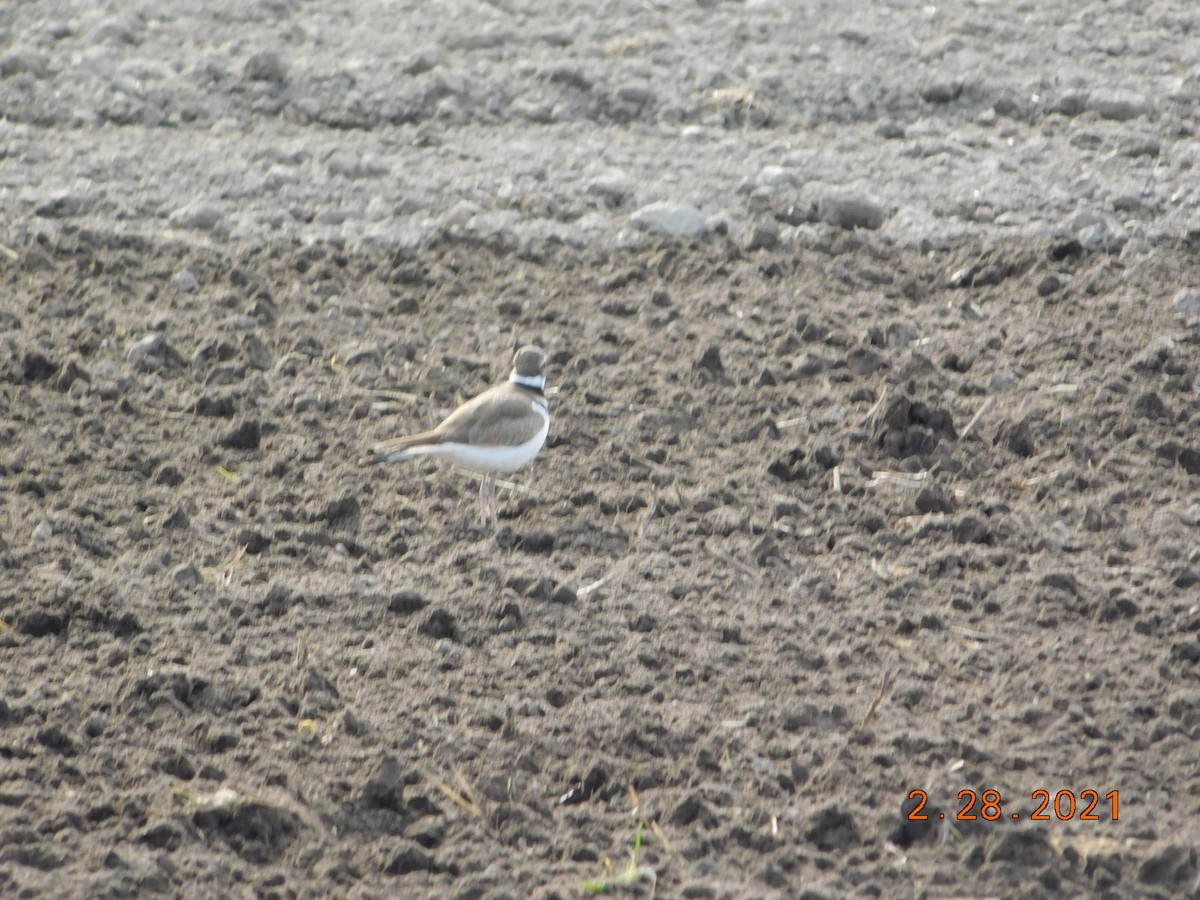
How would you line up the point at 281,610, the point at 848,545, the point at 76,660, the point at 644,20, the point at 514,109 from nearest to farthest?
the point at 76,660
the point at 281,610
the point at 848,545
the point at 514,109
the point at 644,20

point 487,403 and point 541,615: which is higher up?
point 487,403

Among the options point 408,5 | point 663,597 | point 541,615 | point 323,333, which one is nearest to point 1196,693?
point 663,597

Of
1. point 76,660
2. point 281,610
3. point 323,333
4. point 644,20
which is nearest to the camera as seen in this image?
point 76,660

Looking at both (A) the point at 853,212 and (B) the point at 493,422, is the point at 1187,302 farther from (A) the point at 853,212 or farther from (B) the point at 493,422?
(B) the point at 493,422

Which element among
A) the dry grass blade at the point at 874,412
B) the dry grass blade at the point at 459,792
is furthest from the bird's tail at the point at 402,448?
the dry grass blade at the point at 874,412

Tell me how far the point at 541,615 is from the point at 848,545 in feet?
4.01

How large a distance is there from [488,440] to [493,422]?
0.08m

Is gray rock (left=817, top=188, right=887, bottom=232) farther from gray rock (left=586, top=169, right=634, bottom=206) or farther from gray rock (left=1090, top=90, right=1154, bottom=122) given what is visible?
gray rock (left=1090, top=90, right=1154, bottom=122)

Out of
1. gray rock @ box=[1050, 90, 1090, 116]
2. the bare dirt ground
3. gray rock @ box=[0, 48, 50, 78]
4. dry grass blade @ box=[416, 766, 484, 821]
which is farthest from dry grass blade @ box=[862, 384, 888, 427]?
gray rock @ box=[0, 48, 50, 78]

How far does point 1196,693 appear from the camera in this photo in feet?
16.7

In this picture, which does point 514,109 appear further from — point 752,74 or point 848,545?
point 848,545

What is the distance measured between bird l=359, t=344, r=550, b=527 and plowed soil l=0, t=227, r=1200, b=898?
0.21 meters

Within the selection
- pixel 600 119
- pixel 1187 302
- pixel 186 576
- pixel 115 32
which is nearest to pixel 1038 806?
pixel 186 576

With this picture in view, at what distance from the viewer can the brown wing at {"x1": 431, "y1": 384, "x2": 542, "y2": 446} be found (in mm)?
6285
